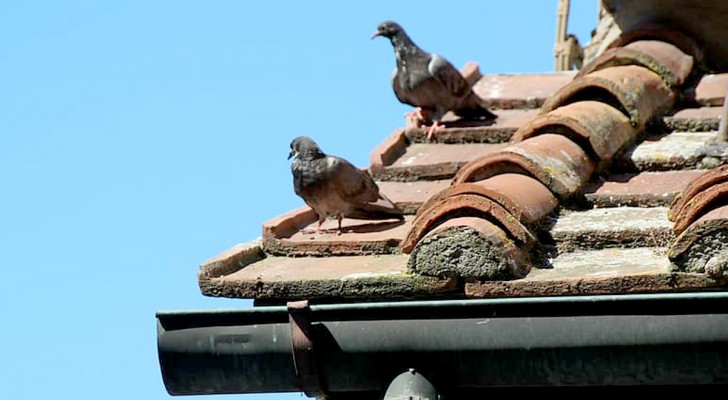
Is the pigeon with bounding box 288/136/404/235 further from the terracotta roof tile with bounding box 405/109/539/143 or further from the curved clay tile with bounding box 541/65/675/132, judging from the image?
the curved clay tile with bounding box 541/65/675/132

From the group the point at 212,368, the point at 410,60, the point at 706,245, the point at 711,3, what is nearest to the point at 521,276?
the point at 706,245

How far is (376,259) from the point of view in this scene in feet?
14.3

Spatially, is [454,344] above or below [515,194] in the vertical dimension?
below

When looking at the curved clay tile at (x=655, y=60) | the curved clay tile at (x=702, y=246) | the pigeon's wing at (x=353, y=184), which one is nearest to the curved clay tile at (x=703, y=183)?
the curved clay tile at (x=702, y=246)

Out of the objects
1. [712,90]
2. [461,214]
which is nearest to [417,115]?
[712,90]

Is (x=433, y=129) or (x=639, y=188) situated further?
(x=433, y=129)

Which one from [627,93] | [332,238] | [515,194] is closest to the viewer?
[515,194]

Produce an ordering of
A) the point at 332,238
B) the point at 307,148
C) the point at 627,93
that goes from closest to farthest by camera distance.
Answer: the point at 332,238, the point at 627,93, the point at 307,148

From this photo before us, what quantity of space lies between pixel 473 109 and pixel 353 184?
145 centimetres

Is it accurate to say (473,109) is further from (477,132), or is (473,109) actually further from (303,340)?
(303,340)

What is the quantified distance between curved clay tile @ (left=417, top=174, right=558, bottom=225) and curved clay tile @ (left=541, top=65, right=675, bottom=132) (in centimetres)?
102

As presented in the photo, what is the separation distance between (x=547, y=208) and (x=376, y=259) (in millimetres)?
526

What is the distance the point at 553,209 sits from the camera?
4.51 meters

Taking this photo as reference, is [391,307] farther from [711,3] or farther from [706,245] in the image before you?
[711,3]
